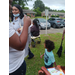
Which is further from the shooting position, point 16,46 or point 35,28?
point 35,28

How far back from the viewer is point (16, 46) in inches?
31.7

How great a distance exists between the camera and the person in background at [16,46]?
0.79 meters

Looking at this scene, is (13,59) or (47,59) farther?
(47,59)

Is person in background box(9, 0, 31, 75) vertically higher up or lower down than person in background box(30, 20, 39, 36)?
lower down

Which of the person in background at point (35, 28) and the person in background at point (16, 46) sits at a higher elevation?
the person in background at point (35, 28)

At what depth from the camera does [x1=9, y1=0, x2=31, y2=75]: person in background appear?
2.60 feet

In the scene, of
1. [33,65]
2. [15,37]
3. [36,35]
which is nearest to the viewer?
[15,37]

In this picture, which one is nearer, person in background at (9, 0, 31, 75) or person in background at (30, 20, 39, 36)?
person in background at (9, 0, 31, 75)

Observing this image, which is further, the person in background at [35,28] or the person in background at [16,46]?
the person in background at [35,28]

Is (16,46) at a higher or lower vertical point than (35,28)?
lower

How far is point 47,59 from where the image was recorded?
79.7 inches
